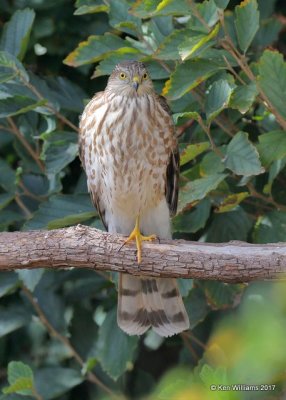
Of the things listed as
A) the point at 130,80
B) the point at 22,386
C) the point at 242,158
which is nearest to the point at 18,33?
the point at 130,80

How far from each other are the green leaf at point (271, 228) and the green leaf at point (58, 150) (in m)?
0.96

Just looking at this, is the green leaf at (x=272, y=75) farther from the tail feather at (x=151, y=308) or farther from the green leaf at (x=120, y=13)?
the tail feather at (x=151, y=308)

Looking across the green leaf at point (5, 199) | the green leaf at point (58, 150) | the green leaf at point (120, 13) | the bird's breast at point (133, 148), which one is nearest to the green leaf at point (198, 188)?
the bird's breast at point (133, 148)

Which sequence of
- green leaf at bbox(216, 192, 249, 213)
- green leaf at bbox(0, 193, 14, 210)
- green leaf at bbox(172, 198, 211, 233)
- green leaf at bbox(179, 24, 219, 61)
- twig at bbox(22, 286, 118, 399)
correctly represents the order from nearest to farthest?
green leaf at bbox(179, 24, 219, 61) → green leaf at bbox(216, 192, 249, 213) → green leaf at bbox(172, 198, 211, 233) → green leaf at bbox(0, 193, 14, 210) → twig at bbox(22, 286, 118, 399)

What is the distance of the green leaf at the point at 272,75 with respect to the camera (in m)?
3.19

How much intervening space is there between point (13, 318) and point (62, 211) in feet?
2.52

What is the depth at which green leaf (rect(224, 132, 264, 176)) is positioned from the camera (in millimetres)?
3104

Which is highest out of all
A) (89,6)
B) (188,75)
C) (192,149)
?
(89,6)

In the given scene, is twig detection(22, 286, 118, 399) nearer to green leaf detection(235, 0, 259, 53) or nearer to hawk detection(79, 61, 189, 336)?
hawk detection(79, 61, 189, 336)

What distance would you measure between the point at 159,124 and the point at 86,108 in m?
0.38

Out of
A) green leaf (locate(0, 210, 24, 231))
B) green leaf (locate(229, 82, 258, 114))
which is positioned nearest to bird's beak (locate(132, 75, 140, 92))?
green leaf (locate(229, 82, 258, 114))

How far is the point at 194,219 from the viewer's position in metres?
3.56

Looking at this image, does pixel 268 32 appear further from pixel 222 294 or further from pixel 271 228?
pixel 222 294

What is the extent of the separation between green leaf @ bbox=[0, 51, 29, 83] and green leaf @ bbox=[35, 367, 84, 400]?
61.9 inches
